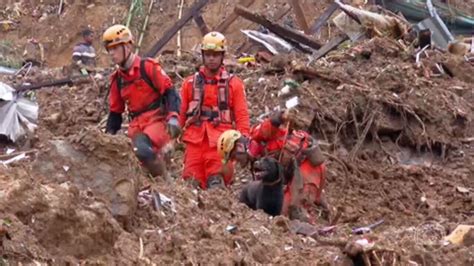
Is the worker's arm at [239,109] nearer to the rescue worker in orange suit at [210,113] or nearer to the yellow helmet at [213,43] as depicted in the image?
the rescue worker in orange suit at [210,113]

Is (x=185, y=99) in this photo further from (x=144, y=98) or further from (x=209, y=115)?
(x=144, y=98)

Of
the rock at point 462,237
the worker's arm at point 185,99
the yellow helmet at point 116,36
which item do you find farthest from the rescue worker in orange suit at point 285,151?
the rock at point 462,237

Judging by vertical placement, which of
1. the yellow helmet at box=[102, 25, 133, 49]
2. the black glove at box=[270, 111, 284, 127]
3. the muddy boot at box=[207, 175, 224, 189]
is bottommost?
the muddy boot at box=[207, 175, 224, 189]

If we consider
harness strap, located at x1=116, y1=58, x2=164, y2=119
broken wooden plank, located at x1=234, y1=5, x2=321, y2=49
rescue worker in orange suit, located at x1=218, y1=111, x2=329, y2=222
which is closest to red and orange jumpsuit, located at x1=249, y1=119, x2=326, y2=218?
rescue worker in orange suit, located at x1=218, y1=111, x2=329, y2=222

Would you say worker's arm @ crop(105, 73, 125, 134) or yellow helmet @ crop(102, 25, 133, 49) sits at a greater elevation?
yellow helmet @ crop(102, 25, 133, 49)

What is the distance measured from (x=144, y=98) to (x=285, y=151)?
52.5 inches

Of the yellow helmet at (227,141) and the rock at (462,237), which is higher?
the yellow helmet at (227,141)

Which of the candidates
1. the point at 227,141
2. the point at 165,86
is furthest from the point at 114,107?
the point at 227,141

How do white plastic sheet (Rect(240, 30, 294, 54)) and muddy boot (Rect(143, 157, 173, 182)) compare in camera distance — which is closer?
muddy boot (Rect(143, 157, 173, 182))

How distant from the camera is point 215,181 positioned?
974 cm

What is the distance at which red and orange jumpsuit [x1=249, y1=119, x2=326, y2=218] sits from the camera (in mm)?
9047

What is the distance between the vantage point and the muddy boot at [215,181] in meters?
9.66

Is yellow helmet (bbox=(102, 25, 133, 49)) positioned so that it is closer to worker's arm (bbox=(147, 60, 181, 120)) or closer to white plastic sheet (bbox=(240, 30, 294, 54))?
worker's arm (bbox=(147, 60, 181, 120))

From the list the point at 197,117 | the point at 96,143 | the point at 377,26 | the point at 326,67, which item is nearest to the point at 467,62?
the point at 377,26
